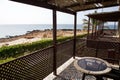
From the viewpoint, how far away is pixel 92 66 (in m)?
3.68

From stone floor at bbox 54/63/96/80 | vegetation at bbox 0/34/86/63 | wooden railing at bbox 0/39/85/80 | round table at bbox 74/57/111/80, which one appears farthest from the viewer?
vegetation at bbox 0/34/86/63

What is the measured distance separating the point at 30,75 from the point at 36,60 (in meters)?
0.50

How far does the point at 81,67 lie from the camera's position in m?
3.57

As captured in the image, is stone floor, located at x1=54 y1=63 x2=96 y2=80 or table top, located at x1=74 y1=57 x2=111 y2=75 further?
stone floor, located at x1=54 y1=63 x2=96 y2=80

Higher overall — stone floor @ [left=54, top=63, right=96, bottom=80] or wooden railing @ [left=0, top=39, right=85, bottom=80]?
wooden railing @ [left=0, top=39, right=85, bottom=80]

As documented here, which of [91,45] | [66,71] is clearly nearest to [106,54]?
[91,45]

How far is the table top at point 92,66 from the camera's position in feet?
11.0

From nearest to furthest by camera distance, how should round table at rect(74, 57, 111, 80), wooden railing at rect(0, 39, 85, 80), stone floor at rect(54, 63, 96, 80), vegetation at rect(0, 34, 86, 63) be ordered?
wooden railing at rect(0, 39, 85, 80) → round table at rect(74, 57, 111, 80) → stone floor at rect(54, 63, 96, 80) → vegetation at rect(0, 34, 86, 63)

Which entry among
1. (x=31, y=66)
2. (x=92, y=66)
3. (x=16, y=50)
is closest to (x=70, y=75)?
(x=92, y=66)

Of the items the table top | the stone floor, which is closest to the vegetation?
the stone floor

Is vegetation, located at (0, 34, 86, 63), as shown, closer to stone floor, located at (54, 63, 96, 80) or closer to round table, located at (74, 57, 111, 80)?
stone floor, located at (54, 63, 96, 80)

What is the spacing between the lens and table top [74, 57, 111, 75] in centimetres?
336

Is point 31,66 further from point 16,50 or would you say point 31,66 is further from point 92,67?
point 16,50

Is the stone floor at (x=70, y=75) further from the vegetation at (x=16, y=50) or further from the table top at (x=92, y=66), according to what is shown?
the vegetation at (x=16, y=50)
